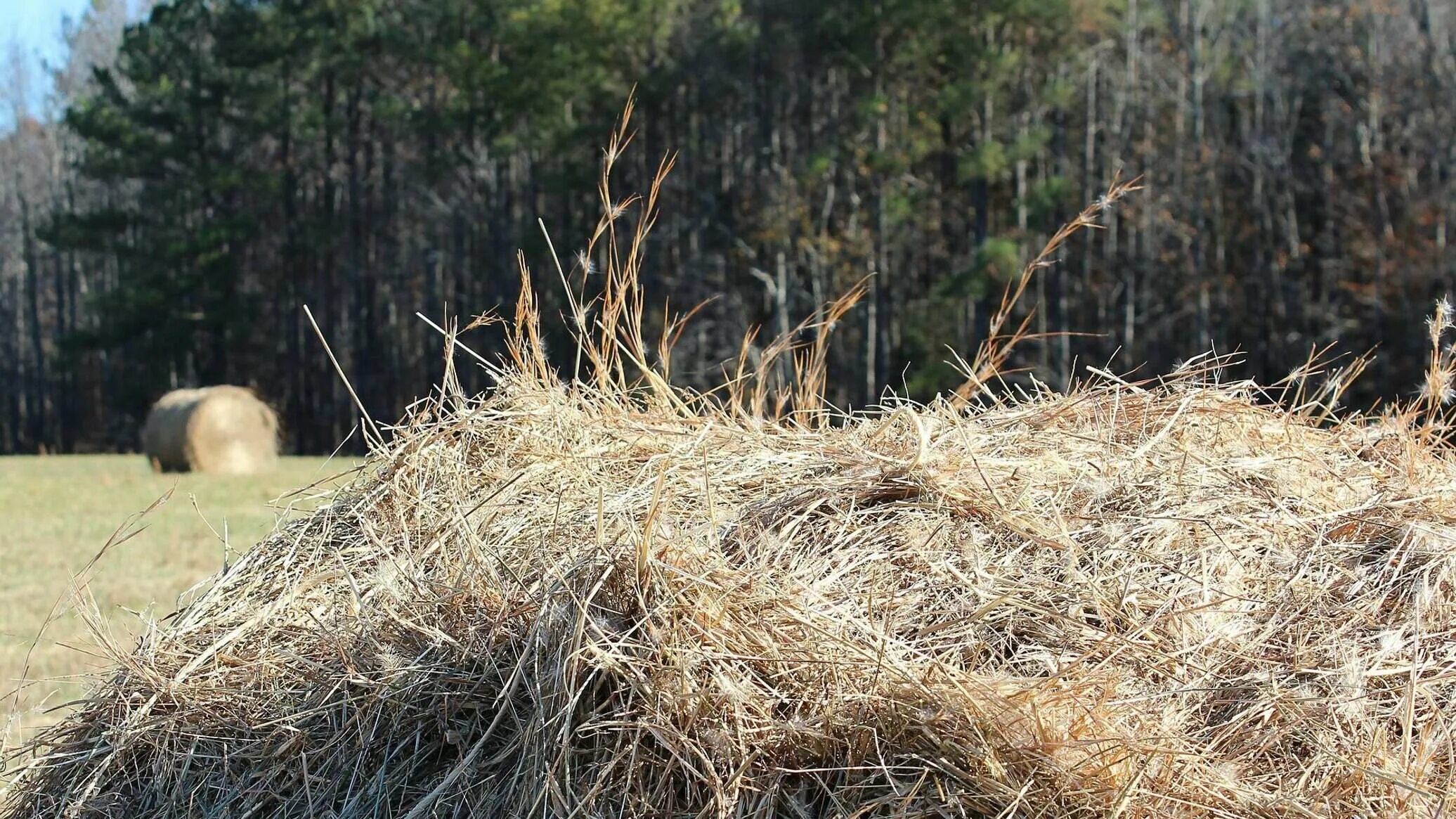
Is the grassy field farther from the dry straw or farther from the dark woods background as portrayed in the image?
the dark woods background

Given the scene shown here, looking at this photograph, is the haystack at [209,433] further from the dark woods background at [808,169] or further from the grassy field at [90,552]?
the dark woods background at [808,169]

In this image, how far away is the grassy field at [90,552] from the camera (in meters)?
4.52

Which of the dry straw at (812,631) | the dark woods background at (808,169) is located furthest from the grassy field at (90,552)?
the dark woods background at (808,169)

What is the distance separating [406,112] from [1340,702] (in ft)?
111

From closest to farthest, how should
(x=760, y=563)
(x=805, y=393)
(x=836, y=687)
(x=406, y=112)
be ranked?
(x=836, y=687), (x=760, y=563), (x=805, y=393), (x=406, y=112)

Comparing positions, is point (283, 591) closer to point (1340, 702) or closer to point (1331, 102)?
point (1340, 702)

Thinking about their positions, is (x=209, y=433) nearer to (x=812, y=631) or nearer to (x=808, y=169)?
(x=808, y=169)

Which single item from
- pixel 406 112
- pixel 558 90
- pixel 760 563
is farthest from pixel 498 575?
pixel 406 112

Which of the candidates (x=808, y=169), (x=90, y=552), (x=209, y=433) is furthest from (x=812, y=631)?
(x=808, y=169)

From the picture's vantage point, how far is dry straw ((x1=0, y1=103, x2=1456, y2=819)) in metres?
1.73

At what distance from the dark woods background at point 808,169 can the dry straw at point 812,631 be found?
19.7m

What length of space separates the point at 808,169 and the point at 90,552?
20900 mm

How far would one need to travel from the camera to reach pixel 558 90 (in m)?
30.3

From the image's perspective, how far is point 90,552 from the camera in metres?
9.90
